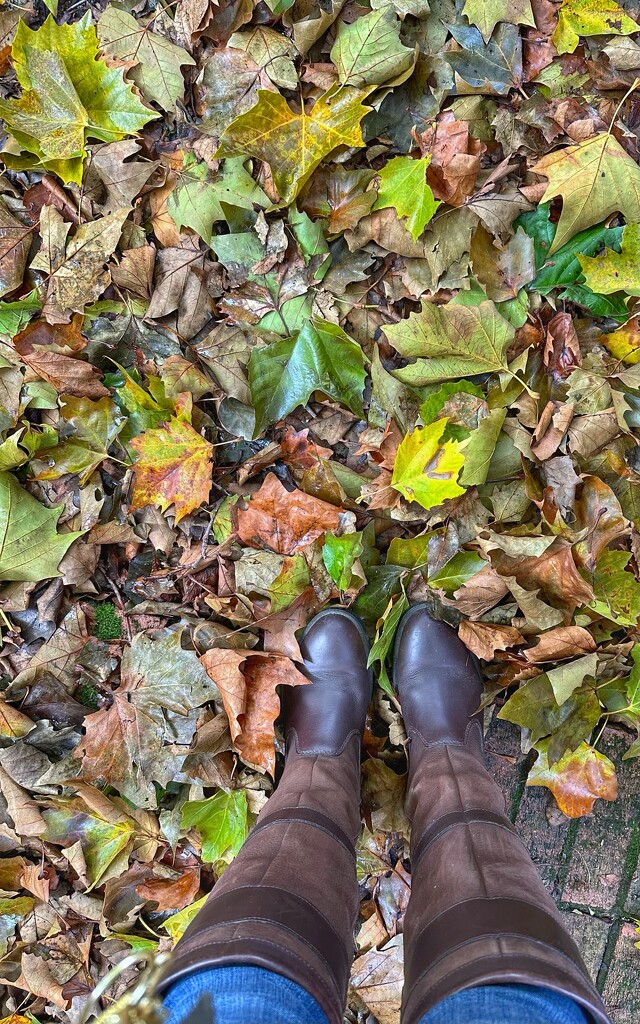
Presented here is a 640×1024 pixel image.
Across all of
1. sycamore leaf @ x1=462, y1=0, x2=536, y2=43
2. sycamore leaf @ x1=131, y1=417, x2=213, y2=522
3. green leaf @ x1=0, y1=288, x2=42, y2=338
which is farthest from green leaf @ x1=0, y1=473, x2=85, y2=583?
sycamore leaf @ x1=462, y1=0, x2=536, y2=43

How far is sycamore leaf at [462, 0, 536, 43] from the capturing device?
134 cm

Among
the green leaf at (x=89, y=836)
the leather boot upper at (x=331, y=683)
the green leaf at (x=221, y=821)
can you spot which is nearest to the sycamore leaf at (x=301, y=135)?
the leather boot upper at (x=331, y=683)

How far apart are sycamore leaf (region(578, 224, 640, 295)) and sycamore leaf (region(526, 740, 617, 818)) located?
1.01 m

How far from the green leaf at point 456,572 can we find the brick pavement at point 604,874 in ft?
1.66

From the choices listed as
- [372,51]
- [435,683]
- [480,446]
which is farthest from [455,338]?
[435,683]

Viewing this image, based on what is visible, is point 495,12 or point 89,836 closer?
point 495,12

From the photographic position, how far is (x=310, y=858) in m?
1.09

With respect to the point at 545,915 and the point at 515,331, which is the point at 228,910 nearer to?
the point at 545,915

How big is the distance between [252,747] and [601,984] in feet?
3.27

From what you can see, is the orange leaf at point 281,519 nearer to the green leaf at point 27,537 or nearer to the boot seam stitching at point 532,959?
the green leaf at point 27,537

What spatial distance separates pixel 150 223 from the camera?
60.1 inches

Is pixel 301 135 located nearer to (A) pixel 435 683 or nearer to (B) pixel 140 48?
(B) pixel 140 48

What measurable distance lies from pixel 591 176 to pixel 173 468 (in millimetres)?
1104

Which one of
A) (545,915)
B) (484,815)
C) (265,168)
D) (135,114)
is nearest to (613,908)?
(484,815)
